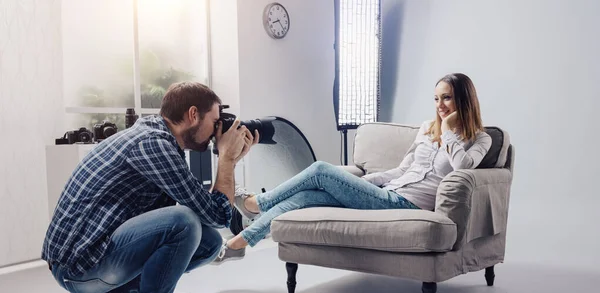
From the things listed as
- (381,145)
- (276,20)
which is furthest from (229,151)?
(276,20)

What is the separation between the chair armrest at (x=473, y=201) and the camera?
5.93ft

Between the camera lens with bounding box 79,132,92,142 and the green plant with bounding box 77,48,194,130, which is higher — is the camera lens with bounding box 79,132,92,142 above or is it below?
below

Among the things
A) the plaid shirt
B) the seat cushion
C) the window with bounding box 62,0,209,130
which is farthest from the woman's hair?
the window with bounding box 62,0,209,130

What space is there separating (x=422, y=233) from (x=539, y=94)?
1.97 m

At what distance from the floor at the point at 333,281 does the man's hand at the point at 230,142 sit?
0.84m

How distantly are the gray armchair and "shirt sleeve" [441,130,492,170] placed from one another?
60 mm

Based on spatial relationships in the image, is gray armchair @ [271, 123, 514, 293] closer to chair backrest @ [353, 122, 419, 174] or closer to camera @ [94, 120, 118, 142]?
chair backrest @ [353, 122, 419, 174]

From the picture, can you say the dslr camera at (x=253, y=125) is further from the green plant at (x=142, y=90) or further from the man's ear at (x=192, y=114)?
→ the green plant at (x=142, y=90)

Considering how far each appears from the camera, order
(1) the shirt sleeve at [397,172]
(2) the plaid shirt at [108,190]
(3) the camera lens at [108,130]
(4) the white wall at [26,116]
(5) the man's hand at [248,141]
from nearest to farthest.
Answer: (2) the plaid shirt at [108,190], (5) the man's hand at [248,141], (1) the shirt sleeve at [397,172], (4) the white wall at [26,116], (3) the camera lens at [108,130]

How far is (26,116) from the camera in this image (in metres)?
2.77

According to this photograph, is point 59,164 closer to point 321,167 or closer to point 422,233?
point 321,167

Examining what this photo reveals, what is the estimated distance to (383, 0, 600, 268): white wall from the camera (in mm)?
2986

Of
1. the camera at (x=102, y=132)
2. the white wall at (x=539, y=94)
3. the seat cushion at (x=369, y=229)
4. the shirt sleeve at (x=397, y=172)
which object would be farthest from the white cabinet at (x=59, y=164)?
the white wall at (x=539, y=94)

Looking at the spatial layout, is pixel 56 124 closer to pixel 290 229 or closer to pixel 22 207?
pixel 22 207
